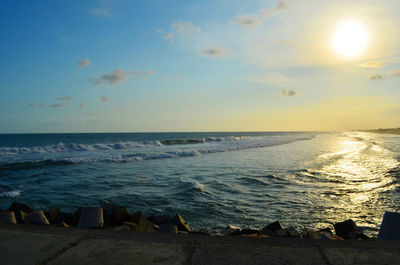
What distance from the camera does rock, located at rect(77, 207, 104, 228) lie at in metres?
4.64

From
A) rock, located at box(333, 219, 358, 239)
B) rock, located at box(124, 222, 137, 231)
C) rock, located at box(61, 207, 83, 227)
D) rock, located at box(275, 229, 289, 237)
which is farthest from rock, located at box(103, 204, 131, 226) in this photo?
rock, located at box(333, 219, 358, 239)

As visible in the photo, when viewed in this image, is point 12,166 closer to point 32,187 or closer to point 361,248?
point 32,187

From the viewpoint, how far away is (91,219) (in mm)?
4688

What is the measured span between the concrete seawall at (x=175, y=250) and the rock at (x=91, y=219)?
1.36 metres

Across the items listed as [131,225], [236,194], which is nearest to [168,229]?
[131,225]

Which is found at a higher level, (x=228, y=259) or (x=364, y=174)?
(x=228, y=259)

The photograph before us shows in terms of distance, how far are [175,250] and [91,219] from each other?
245 cm

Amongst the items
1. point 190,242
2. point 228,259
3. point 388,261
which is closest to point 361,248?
point 388,261

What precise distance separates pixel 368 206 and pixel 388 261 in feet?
18.4

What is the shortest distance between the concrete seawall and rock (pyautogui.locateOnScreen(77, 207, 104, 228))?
1.36 metres

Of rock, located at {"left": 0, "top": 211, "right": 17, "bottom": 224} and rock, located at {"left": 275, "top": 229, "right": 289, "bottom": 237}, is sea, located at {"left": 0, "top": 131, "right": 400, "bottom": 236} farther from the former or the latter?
rock, located at {"left": 0, "top": 211, "right": 17, "bottom": 224}

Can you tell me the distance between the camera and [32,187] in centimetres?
1077

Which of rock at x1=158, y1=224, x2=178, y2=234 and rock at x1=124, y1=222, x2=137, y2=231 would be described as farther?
rock at x1=124, y1=222, x2=137, y2=231

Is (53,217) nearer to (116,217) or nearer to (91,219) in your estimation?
(116,217)
